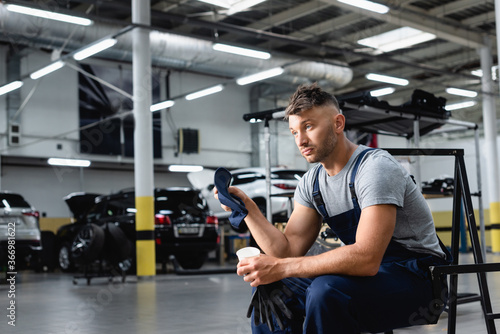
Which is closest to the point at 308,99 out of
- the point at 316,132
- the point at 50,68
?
the point at 316,132

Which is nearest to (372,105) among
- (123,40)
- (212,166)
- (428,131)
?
(428,131)

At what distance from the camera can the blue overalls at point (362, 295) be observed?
1792 mm

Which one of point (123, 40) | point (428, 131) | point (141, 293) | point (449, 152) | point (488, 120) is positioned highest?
point (123, 40)

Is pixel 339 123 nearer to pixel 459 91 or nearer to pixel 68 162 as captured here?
pixel 459 91

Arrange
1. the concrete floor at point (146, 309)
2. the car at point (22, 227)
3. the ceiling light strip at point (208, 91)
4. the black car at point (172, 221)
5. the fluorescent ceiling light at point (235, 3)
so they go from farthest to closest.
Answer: the ceiling light strip at point (208, 91)
the fluorescent ceiling light at point (235, 3)
the black car at point (172, 221)
the car at point (22, 227)
the concrete floor at point (146, 309)

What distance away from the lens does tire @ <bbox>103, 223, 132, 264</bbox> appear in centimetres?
951

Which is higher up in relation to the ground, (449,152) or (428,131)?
(428,131)

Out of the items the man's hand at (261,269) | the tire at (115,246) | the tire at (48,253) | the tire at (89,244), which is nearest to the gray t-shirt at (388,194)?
the man's hand at (261,269)

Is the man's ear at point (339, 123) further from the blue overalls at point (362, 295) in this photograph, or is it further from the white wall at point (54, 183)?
the white wall at point (54, 183)

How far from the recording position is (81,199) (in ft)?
45.9

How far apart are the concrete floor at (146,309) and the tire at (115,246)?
738mm

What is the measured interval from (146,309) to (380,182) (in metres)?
4.26

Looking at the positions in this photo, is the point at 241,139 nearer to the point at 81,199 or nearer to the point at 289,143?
the point at 289,143

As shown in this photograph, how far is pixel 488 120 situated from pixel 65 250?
1029 cm
